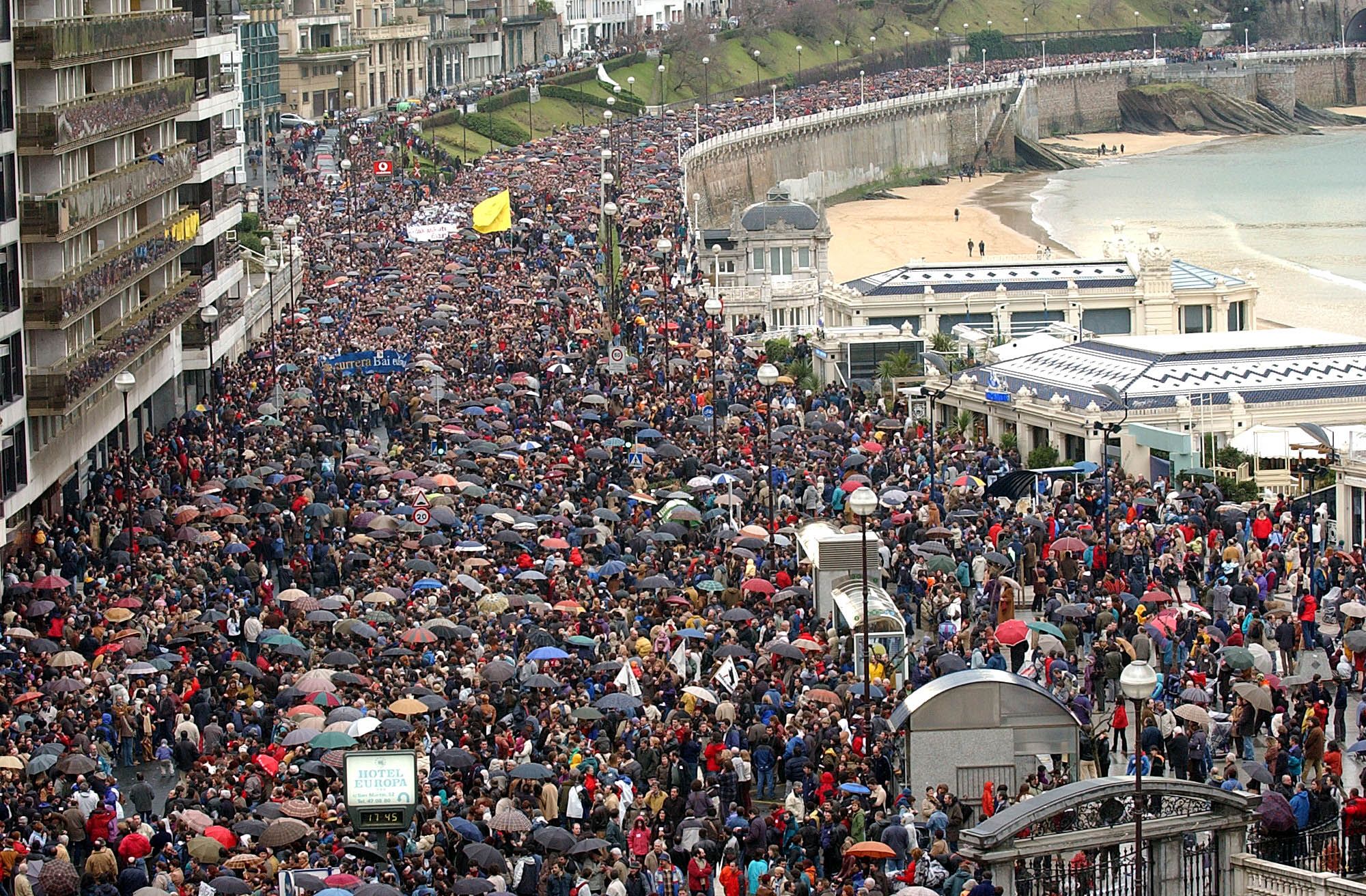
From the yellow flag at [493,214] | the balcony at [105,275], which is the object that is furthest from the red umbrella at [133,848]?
the yellow flag at [493,214]

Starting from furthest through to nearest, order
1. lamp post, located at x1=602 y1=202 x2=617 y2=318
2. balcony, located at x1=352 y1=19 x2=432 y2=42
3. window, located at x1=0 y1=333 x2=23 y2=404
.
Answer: balcony, located at x1=352 y1=19 x2=432 y2=42
lamp post, located at x1=602 y1=202 x2=617 y2=318
window, located at x1=0 y1=333 x2=23 y2=404

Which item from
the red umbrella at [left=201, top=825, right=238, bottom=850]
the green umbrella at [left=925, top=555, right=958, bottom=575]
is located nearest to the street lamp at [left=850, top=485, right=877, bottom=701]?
the red umbrella at [left=201, top=825, right=238, bottom=850]

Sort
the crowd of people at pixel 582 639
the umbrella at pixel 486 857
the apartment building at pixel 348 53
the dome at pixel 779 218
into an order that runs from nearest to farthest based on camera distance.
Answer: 1. the umbrella at pixel 486 857
2. the crowd of people at pixel 582 639
3. the dome at pixel 779 218
4. the apartment building at pixel 348 53

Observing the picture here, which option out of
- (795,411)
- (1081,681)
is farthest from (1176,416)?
(1081,681)

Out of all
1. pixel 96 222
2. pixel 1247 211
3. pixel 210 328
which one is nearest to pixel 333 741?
pixel 96 222

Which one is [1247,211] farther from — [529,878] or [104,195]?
[529,878]

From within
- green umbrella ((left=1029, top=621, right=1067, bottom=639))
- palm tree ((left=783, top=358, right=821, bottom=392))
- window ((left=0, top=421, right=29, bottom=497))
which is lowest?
palm tree ((left=783, top=358, right=821, bottom=392))

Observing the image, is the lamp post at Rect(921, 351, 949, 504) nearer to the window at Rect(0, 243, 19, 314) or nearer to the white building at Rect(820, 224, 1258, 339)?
the white building at Rect(820, 224, 1258, 339)

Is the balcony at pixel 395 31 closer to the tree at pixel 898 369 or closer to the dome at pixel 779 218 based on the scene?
the dome at pixel 779 218
